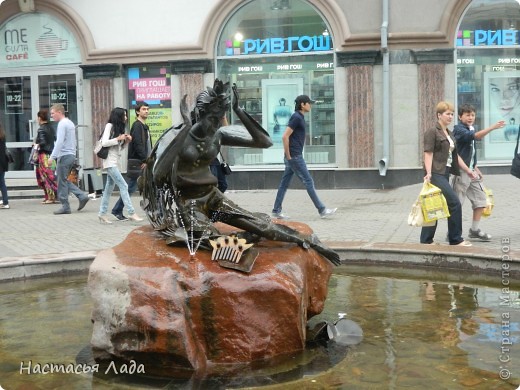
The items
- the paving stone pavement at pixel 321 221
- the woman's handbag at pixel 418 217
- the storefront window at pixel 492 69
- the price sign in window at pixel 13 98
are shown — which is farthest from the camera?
the price sign in window at pixel 13 98

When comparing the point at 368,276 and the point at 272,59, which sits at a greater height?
the point at 272,59

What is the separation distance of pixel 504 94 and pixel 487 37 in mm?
1312

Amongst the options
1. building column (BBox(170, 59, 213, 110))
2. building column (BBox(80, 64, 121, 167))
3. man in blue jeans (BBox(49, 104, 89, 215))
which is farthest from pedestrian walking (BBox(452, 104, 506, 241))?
building column (BBox(80, 64, 121, 167))

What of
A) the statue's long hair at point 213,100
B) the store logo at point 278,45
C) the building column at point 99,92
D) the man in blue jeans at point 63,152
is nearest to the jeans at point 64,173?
the man in blue jeans at point 63,152

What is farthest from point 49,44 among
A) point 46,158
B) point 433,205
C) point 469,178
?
point 433,205

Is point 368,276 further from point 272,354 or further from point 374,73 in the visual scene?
point 374,73

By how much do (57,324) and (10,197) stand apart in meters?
11.5

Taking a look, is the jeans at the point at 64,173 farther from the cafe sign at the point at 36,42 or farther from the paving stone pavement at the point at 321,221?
the cafe sign at the point at 36,42

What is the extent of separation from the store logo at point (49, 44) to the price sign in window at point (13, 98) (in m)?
1.05

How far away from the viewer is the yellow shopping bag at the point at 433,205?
8297 millimetres

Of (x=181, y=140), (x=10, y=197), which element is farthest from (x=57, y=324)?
(x=10, y=197)

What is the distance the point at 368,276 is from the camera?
7641 mm

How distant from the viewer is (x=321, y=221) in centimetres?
1160

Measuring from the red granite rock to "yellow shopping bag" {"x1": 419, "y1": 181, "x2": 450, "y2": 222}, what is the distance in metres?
3.62
